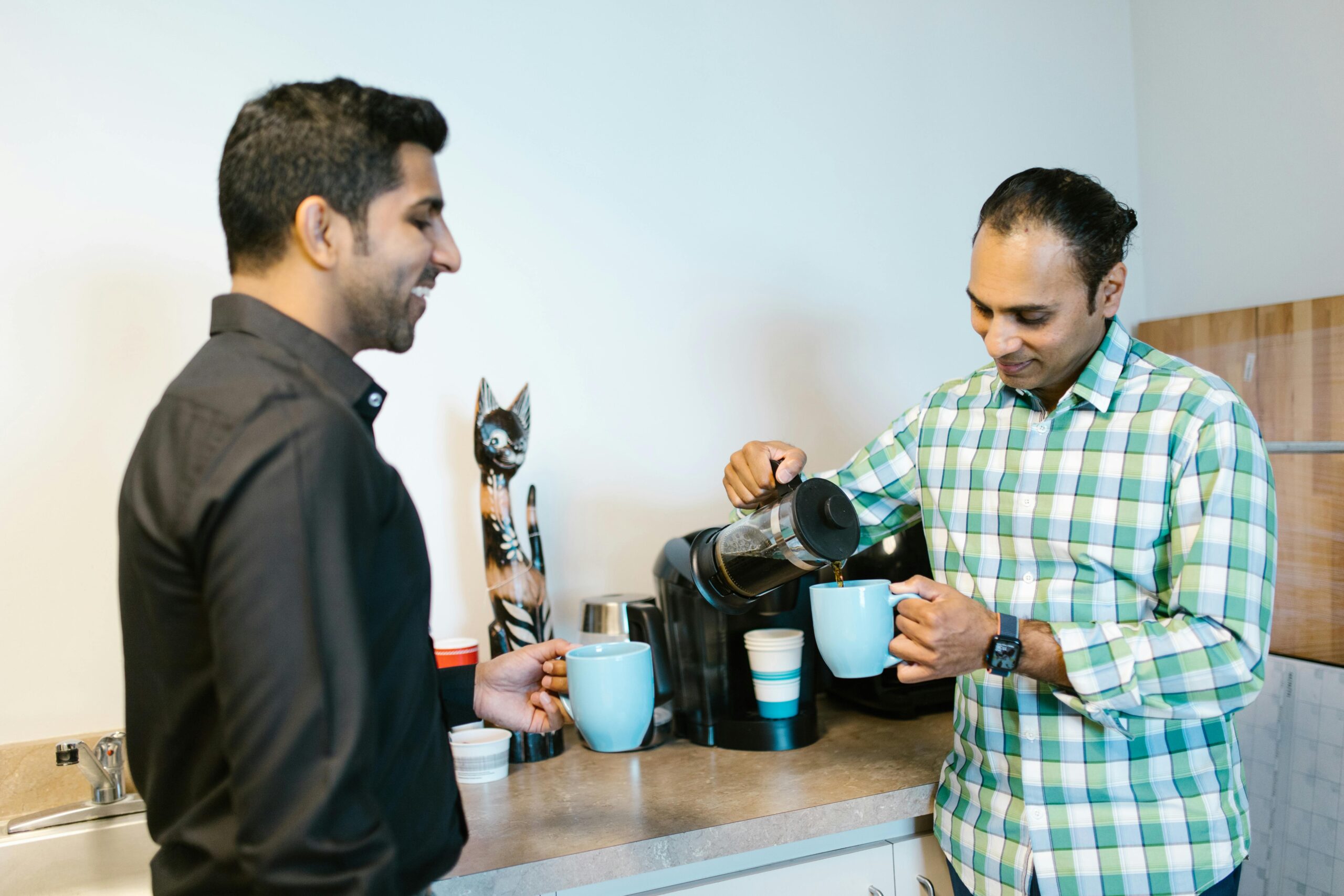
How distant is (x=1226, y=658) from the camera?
100 centimetres

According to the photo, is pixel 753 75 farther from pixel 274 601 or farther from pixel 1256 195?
pixel 274 601

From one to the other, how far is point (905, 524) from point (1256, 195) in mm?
1007

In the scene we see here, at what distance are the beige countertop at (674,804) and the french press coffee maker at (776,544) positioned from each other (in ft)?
0.81

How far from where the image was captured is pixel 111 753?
1389 millimetres

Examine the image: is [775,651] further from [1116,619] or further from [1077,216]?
[1077,216]

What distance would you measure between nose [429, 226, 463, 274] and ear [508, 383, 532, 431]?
2.35 ft

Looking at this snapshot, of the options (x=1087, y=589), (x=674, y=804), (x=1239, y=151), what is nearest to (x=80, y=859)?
(x=674, y=804)

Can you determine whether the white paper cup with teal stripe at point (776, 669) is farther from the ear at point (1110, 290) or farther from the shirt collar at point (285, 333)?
the shirt collar at point (285, 333)

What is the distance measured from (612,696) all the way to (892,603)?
0.33 metres

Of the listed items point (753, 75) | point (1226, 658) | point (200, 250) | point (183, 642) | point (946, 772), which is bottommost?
point (946, 772)

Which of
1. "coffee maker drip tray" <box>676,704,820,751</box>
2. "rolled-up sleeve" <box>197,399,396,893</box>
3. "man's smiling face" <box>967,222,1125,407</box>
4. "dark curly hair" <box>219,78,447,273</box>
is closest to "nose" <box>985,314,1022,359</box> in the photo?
"man's smiling face" <box>967,222,1125,407</box>

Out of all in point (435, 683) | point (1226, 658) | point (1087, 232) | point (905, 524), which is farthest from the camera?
point (905, 524)

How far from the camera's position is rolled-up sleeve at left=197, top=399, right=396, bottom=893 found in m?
0.59

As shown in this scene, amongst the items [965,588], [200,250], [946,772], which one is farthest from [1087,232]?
[200,250]
